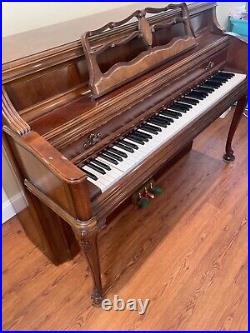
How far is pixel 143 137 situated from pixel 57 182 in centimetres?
50

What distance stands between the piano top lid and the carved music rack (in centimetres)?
11

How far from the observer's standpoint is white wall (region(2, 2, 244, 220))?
4.33ft

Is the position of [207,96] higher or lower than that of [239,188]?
higher

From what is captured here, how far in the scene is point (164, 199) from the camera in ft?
6.33

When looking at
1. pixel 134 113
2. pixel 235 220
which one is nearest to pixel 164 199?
pixel 235 220

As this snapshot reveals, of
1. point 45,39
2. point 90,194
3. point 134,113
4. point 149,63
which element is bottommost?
point 90,194

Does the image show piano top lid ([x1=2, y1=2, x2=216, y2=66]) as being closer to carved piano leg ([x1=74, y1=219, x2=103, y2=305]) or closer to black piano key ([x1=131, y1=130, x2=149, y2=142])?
black piano key ([x1=131, y1=130, x2=149, y2=142])

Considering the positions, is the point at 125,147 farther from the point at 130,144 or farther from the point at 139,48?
the point at 139,48

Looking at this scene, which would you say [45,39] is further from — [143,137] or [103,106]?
→ [143,137]

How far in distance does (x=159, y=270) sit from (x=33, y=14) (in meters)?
1.57

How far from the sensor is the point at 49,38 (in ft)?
3.92

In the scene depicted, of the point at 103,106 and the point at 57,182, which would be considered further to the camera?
the point at 103,106

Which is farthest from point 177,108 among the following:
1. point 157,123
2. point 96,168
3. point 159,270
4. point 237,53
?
point 159,270

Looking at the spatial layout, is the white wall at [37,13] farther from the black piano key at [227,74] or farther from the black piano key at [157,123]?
the black piano key at [227,74]
